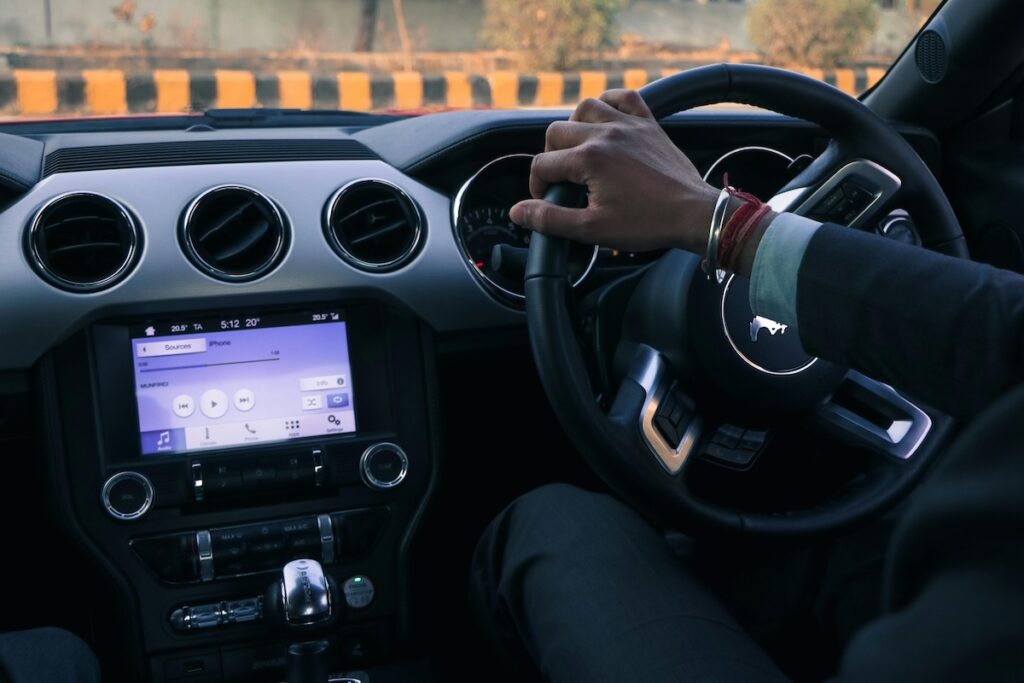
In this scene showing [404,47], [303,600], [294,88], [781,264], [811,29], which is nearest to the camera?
[781,264]

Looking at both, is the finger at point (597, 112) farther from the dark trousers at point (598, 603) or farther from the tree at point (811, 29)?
the tree at point (811, 29)

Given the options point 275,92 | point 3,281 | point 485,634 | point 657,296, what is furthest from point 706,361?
point 275,92

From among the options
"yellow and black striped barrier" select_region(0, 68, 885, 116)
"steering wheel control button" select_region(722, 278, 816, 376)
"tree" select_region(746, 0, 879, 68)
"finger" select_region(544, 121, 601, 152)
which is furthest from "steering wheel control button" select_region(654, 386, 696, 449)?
"tree" select_region(746, 0, 879, 68)

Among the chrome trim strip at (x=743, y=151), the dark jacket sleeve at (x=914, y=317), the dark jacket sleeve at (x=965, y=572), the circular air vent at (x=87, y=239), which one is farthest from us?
the chrome trim strip at (x=743, y=151)

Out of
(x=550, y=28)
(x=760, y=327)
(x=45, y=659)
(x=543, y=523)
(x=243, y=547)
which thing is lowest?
(x=243, y=547)

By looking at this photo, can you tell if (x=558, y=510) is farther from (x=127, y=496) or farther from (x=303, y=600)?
(x=127, y=496)

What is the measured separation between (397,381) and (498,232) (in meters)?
0.33

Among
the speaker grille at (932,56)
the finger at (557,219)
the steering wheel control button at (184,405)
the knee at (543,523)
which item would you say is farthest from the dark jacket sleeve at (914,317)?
the speaker grille at (932,56)

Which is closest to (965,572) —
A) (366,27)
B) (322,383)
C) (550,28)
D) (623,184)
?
(623,184)

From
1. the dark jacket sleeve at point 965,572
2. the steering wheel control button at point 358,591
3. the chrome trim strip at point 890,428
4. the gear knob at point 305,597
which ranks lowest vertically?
the steering wheel control button at point 358,591

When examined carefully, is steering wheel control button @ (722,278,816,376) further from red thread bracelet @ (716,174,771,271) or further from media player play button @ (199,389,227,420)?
media player play button @ (199,389,227,420)

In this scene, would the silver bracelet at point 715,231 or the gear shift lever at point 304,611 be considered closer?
the silver bracelet at point 715,231

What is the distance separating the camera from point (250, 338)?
6.23 ft

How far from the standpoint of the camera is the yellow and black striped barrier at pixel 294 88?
346 centimetres
